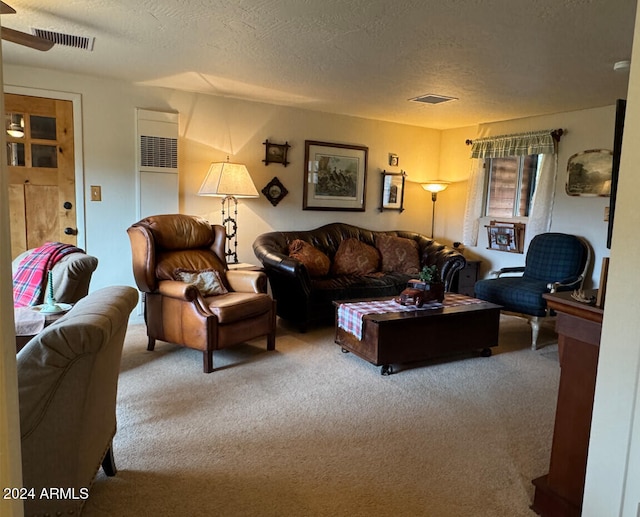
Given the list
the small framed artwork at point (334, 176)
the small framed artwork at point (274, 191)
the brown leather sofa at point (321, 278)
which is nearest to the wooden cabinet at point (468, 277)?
the brown leather sofa at point (321, 278)

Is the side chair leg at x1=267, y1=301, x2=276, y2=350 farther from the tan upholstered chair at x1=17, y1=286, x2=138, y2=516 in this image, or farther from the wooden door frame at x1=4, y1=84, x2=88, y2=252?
the tan upholstered chair at x1=17, y1=286, x2=138, y2=516

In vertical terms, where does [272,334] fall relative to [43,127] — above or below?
below

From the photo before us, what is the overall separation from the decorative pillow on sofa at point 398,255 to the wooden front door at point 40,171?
10.5 ft

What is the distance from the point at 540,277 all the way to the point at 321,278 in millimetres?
2220

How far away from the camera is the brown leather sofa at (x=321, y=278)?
4270 millimetres

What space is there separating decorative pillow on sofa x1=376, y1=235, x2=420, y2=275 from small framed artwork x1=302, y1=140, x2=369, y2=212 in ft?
2.04

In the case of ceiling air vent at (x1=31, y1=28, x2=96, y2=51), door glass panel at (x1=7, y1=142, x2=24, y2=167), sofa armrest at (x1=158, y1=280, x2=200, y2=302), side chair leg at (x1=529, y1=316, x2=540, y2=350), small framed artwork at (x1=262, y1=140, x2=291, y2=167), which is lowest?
side chair leg at (x1=529, y1=316, x2=540, y2=350)

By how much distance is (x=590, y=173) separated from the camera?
461 cm

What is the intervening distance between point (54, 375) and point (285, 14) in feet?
7.06

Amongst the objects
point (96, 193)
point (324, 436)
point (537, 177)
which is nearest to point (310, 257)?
point (96, 193)

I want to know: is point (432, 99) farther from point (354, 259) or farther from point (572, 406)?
point (572, 406)

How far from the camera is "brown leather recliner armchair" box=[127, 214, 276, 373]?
131 inches

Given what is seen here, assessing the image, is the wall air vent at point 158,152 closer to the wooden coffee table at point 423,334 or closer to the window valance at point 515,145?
the wooden coffee table at point 423,334

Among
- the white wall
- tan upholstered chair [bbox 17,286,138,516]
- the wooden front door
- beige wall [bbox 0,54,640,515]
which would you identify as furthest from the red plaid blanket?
the white wall
